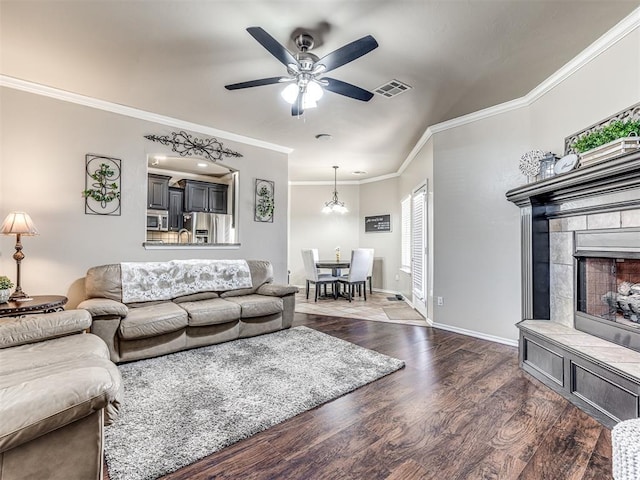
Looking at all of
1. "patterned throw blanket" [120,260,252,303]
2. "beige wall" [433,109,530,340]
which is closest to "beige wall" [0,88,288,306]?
"patterned throw blanket" [120,260,252,303]

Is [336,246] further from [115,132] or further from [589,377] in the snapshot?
[589,377]

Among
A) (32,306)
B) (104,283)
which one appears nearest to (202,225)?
(104,283)

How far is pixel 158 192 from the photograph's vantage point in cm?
591

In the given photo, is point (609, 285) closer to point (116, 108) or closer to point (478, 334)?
point (478, 334)

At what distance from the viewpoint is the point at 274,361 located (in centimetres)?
296

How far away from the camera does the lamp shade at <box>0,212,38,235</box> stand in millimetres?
2705

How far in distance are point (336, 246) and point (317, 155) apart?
2845 millimetres

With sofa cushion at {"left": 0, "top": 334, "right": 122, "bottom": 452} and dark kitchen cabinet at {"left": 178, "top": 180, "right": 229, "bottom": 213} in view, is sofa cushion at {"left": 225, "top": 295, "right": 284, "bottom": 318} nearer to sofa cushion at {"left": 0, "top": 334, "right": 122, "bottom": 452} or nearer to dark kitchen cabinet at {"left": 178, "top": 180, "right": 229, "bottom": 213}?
sofa cushion at {"left": 0, "top": 334, "right": 122, "bottom": 452}

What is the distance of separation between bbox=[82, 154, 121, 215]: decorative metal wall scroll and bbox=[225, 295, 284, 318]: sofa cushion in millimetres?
1712

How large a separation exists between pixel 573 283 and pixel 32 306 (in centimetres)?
462

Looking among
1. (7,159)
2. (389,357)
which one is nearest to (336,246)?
(389,357)

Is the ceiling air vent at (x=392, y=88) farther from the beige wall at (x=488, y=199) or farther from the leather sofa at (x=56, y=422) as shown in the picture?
the leather sofa at (x=56, y=422)

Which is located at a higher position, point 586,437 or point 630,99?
point 630,99

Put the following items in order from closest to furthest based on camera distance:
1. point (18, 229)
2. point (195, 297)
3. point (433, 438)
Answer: point (433, 438), point (18, 229), point (195, 297)
